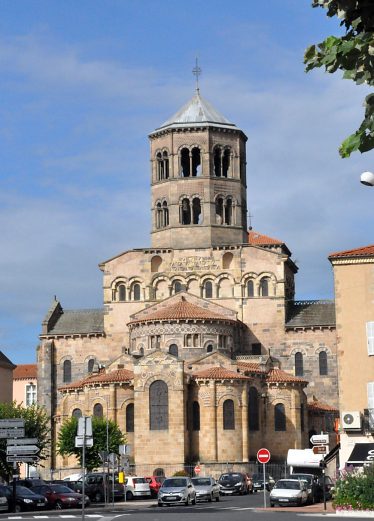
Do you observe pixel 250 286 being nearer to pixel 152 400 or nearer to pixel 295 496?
pixel 152 400

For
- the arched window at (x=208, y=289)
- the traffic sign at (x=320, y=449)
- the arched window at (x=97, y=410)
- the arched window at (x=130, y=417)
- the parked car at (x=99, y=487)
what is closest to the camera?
the traffic sign at (x=320, y=449)

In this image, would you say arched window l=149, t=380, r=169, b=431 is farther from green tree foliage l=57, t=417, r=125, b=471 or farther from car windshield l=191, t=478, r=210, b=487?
car windshield l=191, t=478, r=210, b=487

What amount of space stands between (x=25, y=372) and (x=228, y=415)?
62341 mm

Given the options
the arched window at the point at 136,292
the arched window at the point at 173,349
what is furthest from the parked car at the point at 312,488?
the arched window at the point at 136,292

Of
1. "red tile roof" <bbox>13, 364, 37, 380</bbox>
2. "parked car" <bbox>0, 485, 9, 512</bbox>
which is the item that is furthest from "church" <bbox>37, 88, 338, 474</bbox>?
"red tile roof" <bbox>13, 364, 37, 380</bbox>

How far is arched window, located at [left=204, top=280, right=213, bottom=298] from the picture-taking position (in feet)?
278

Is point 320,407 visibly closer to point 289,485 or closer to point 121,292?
point 121,292

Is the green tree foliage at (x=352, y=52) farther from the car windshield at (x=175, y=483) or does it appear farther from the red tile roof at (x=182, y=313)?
the red tile roof at (x=182, y=313)

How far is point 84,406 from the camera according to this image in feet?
259

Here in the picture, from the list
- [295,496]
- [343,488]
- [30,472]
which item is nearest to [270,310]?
[30,472]

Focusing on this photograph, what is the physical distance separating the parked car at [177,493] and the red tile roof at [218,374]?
26648mm

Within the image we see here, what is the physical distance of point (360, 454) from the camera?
43.8 m

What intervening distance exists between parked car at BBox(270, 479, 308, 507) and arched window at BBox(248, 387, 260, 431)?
32.2 m

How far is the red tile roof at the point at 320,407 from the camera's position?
8006cm
